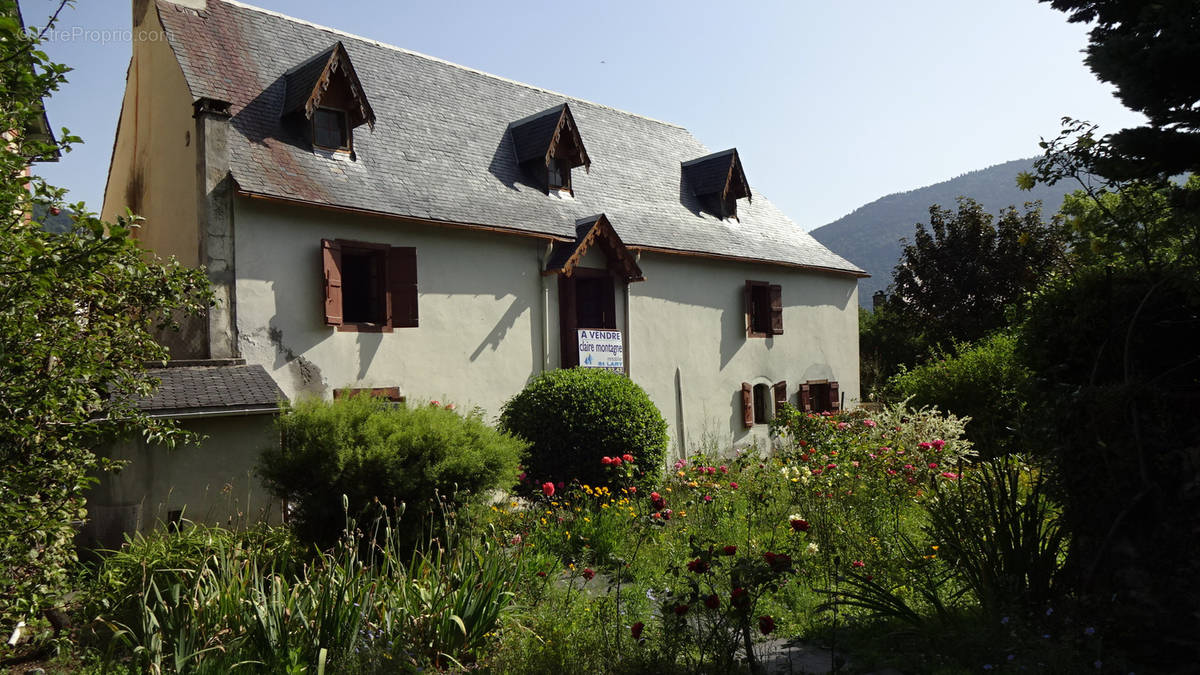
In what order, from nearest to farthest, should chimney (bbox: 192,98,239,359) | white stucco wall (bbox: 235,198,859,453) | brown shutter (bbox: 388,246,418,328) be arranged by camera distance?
chimney (bbox: 192,98,239,359) → white stucco wall (bbox: 235,198,859,453) → brown shutter (bbox: 388,246,418,328)

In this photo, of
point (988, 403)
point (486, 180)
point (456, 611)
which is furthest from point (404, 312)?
point (988, 403)

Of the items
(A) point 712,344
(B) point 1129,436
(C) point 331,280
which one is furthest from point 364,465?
(A) point 712,344

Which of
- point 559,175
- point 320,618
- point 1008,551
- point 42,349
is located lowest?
point 320,618

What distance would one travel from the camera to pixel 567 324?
13.9 metres

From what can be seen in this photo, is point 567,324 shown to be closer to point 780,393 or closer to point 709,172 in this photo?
point 780,393

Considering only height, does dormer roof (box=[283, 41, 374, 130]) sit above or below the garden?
above

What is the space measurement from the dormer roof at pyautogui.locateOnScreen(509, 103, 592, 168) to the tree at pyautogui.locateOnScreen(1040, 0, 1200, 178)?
10367 mm

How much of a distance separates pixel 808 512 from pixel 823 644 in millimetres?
2409

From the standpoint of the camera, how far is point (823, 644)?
16.6ft

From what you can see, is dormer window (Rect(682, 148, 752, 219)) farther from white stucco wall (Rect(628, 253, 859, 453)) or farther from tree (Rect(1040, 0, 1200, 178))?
tree (Rect(1040, 0, 1200, 178))

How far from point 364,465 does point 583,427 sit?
14.5ft

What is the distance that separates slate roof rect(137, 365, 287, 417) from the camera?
318 inches

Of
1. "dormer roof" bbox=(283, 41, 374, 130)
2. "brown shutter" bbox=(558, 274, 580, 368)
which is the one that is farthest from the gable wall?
"brown shutter" bbox=(558, 274, 580, 368)

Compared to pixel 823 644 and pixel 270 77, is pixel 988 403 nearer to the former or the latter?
pixel 823 644
